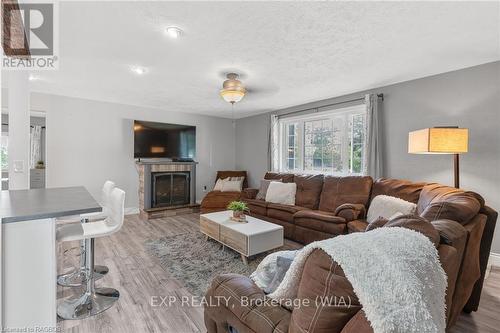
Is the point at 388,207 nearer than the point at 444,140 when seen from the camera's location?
No

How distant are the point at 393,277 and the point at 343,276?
14cm

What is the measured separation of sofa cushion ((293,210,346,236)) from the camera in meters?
3.15

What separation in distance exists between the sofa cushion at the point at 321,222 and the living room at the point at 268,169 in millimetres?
28

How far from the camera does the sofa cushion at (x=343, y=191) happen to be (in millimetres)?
3512

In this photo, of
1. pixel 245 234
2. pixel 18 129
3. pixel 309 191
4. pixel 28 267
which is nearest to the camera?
pixel 28 267

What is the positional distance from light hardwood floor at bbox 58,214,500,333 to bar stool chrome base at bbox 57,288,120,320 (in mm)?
54

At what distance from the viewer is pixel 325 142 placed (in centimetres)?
471

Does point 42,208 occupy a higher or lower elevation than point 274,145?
lower

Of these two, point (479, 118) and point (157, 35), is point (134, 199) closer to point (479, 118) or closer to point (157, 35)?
point (157, 35)

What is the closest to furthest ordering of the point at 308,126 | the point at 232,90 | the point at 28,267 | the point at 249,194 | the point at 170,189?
the point at 28,267, the point at 232,90, the point at 249,194, the point at 308,126, the point at 170,189

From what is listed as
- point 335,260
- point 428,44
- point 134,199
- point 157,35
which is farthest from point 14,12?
point 134,199

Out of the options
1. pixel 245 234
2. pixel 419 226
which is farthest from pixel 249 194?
pixel 419 226

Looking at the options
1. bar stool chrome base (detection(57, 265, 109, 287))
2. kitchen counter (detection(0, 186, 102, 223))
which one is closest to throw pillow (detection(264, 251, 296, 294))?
kitchen counter (detection(0, 186, 102, 223))

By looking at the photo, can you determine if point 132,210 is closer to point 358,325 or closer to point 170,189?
point 170,189
